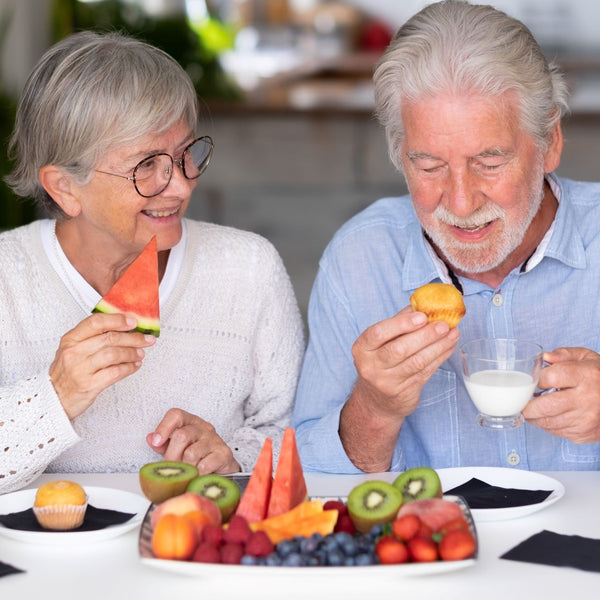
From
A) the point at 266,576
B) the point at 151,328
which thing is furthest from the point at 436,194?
the point at 266,576

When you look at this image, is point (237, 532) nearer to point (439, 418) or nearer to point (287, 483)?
point (287, 483)

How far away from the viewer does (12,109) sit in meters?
5.50

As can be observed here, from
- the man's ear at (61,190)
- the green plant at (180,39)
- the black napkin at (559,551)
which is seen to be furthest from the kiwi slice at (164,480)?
the green plant at (180,39)

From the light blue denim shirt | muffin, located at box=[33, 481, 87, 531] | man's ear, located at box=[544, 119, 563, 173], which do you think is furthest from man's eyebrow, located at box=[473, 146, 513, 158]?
muffin, located at box=[33, 481, 87, 531]

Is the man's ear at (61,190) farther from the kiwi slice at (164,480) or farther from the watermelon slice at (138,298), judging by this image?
the kiwi slice at (164,480)

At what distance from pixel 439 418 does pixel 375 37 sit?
8.68m

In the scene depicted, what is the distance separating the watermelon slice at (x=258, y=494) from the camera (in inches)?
73.2

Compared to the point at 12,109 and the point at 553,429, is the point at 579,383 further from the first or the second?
the point at 12,109

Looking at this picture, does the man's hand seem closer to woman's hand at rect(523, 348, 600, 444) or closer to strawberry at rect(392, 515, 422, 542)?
woman's hand at rect(523, 348, 600, 444)

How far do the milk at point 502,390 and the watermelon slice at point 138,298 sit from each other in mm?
740

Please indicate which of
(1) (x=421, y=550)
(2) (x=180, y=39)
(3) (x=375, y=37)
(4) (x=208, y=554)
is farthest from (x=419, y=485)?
(3) (x=375, y=37)

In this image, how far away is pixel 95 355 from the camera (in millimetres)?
2225

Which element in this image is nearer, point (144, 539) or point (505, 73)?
point (144, 539)

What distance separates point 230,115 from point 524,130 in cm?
365
